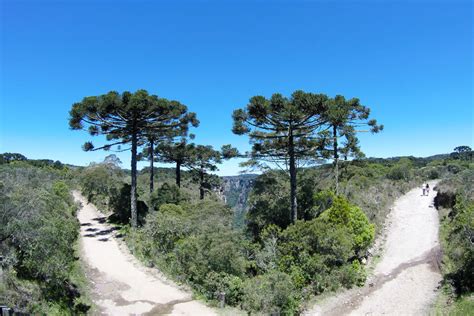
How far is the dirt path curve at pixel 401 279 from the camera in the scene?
10.1 metres

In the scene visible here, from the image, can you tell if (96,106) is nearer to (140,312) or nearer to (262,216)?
(262,216)

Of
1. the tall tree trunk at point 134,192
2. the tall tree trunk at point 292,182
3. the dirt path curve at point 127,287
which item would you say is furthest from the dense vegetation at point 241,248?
the tall tree trunk at point 292,182

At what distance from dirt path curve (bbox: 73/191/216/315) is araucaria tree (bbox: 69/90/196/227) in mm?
3531

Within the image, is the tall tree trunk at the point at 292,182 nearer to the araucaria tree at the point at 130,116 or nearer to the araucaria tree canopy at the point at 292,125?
the araucaria tree canopy at the point at 292,125

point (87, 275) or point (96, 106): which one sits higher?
point (96, 106)

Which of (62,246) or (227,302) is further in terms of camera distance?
(227,302)

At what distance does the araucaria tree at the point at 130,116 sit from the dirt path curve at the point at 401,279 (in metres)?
12.2

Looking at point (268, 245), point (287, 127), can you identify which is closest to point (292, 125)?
point (287, 127)

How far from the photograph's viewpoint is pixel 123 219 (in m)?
21.5

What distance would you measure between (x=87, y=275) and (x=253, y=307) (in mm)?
6780

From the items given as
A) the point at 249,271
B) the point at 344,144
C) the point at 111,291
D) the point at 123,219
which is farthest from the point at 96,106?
the point at 344,144

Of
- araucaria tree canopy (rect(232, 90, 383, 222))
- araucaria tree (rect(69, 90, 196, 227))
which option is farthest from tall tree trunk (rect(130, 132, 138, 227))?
araucaria tree canopy (rect(232, 90, 383, 222))

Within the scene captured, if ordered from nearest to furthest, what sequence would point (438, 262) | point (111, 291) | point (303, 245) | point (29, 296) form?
point (29, 296), point (111, 291), point (303, 245), point (438, 262)

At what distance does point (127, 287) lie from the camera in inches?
443
